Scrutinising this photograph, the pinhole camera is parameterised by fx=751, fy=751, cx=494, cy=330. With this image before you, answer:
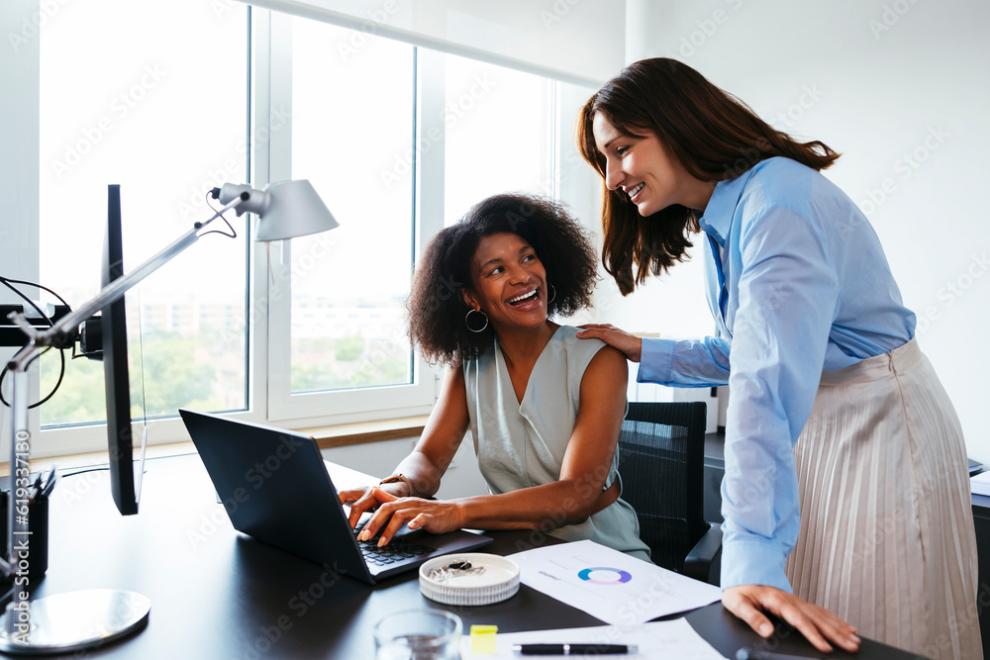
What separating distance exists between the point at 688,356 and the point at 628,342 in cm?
14

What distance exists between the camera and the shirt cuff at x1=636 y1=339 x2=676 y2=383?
1.67 m

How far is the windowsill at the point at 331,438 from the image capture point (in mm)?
2078

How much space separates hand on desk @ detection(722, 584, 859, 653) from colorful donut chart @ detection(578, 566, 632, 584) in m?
0.16

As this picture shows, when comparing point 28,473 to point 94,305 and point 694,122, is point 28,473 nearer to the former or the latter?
point 94,305

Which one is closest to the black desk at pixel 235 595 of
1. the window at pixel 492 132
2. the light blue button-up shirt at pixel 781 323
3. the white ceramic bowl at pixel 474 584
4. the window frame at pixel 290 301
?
the white ceramic bowl at pixel 474 584

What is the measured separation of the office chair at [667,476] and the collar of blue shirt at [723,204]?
65 cm

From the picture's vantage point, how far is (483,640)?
0.85 metres

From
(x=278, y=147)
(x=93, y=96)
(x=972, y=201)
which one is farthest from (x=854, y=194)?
(x=93, y=96)

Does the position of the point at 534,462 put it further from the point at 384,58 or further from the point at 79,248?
the point at 384,58

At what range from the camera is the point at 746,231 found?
1.17 meters

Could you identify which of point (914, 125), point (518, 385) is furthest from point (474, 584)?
point (914, 125)

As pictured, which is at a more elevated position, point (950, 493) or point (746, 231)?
point (746, 231)

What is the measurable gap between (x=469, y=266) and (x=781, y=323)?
0.94 meters

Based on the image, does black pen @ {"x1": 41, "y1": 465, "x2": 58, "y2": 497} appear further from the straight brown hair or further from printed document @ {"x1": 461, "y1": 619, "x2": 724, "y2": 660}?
the straight brown hair
